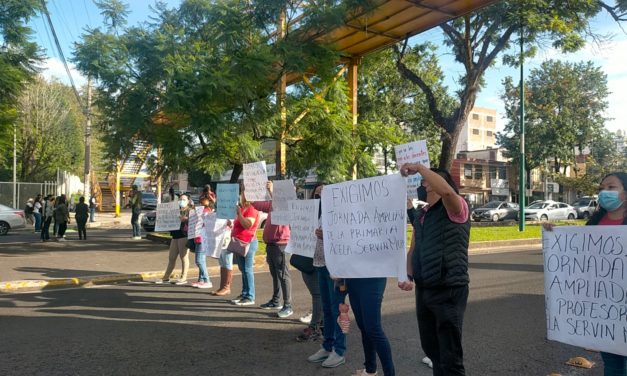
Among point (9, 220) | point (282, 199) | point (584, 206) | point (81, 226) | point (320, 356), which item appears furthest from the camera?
point (584, 206)

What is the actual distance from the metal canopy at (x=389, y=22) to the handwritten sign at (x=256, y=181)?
276 inches

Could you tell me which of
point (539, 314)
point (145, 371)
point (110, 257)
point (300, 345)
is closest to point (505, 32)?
point (539, 314)

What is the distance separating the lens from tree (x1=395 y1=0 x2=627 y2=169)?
17266 mm

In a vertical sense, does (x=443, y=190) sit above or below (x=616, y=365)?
above

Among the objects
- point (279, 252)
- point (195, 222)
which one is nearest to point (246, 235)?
point (279, 252)

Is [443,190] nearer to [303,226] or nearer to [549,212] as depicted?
[303,226]

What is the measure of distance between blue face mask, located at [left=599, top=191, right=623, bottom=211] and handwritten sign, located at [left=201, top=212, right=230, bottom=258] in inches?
251

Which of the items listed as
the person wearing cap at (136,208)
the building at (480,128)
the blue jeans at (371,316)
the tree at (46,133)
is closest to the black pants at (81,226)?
the person wearing cap at (136,208)

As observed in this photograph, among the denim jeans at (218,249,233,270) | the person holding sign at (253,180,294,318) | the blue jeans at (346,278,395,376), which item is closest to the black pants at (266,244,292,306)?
the person holding sign at (253,180,294,318)

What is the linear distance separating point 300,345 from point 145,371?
1724mm

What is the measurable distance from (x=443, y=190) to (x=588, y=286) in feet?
4.26

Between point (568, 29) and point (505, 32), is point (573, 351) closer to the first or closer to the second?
point (568, 29)

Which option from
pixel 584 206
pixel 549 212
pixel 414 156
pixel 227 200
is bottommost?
pixel 549 212

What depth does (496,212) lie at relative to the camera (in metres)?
38.8
